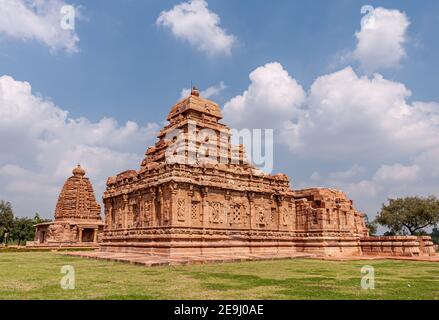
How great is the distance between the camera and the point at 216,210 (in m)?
27.4

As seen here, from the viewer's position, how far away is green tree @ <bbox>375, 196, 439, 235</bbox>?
55688mm

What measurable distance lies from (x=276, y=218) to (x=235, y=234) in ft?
16.0

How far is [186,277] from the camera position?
13312mm

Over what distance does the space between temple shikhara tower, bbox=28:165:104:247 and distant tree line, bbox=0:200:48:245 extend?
1455 cm

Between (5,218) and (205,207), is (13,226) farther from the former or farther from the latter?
(205,207)

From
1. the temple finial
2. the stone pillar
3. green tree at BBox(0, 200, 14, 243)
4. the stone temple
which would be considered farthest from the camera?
green tree at BBox(0, 200, 14, 243)

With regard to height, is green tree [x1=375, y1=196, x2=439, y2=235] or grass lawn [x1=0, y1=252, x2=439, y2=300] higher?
green tree [x1=375, y1=196, x2=439, y2=235]

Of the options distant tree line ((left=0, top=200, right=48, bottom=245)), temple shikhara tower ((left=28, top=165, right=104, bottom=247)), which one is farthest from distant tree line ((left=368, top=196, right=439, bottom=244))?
distant tree line ((left=0, top=200, right=48, bottom=245))

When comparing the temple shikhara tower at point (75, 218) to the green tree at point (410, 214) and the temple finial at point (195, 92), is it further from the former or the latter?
the green tree at point (410, 214)

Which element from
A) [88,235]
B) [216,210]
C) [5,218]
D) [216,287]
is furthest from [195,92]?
[5,218]

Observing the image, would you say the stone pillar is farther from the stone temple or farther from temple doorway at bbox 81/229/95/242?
temple doorway at bbox 81/229/95/242

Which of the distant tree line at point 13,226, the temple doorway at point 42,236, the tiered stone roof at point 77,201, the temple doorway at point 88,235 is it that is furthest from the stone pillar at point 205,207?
the distant tree line at point 13,226

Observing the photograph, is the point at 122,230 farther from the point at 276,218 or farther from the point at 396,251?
the point at 396,251
